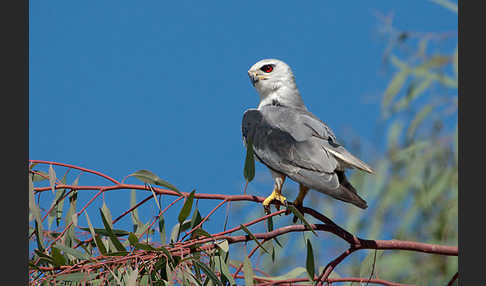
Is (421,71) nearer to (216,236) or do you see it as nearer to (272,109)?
(272,109)

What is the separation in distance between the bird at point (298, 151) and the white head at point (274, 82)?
0.5 inches

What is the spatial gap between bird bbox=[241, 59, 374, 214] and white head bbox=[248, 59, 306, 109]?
0.5 inches

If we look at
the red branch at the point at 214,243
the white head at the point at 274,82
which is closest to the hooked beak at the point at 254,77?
the white head at the point at 274,82

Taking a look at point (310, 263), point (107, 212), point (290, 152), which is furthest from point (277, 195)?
point (107, 212)

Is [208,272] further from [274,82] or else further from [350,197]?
[274,82]

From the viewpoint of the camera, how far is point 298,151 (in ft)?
6.66

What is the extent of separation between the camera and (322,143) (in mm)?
2049

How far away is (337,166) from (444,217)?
4.49ft

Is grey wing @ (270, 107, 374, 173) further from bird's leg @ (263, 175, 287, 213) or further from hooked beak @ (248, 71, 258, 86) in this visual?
hooked beak @ (248, 71, 258, 86)

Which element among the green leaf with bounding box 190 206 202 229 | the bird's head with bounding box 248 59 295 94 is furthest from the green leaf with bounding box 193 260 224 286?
the bird's head with bounding box 248 59 295 94

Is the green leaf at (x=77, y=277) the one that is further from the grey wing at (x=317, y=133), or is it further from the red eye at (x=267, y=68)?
the red eye at (x=267, y=68)

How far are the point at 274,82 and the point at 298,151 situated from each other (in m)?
0.65

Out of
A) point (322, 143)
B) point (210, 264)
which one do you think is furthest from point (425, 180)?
point (210, 264)

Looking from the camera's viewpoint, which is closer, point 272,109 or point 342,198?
point 342,198
